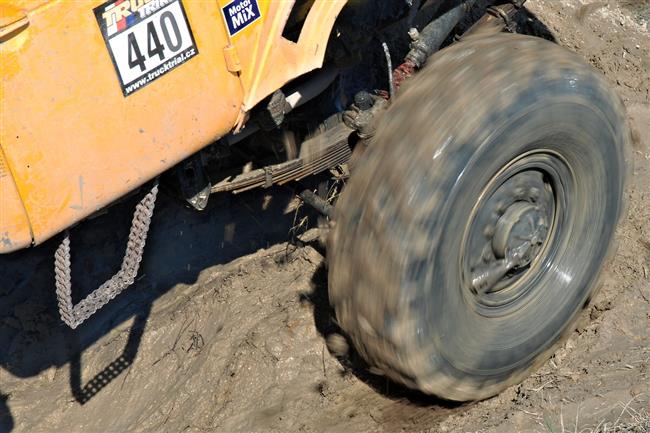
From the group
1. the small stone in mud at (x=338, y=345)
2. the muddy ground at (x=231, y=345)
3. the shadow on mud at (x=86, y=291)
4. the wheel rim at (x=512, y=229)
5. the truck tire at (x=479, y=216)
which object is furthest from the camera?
the shadow on mud at (x=86, y=291)

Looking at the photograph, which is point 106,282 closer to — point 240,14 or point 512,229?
point 240,14

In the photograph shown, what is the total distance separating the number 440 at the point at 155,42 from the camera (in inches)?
107

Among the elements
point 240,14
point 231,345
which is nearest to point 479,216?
point 240,14

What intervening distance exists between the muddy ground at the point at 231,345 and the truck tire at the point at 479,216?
12.3 inches

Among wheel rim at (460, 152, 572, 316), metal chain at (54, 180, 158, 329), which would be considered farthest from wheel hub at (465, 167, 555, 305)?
metal chain at (54, 180, 158, 329)

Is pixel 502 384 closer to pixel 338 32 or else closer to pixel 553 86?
pixel 553 86

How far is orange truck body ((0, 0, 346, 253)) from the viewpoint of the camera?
2547 millimetres

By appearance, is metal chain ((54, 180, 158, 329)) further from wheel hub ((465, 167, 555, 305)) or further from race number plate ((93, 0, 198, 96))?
wheel hub ((465, 167, 555, 305))

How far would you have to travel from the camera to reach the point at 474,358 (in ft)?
11.3

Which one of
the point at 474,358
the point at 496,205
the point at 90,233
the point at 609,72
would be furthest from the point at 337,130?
the point at 609,72

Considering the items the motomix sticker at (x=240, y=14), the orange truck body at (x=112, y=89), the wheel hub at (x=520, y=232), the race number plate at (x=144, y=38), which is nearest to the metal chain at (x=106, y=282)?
the orange truck body at (x=112, y=89)

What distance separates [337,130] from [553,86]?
0.95 metres

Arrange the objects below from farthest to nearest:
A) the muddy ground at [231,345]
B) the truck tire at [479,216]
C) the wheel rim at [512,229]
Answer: the muddy ground at [231,345] → the wheel rim at [512,229] → the truck tire at [479,216]

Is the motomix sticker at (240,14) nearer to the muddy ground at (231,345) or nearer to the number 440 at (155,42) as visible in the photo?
the number 440 at (155,42)
